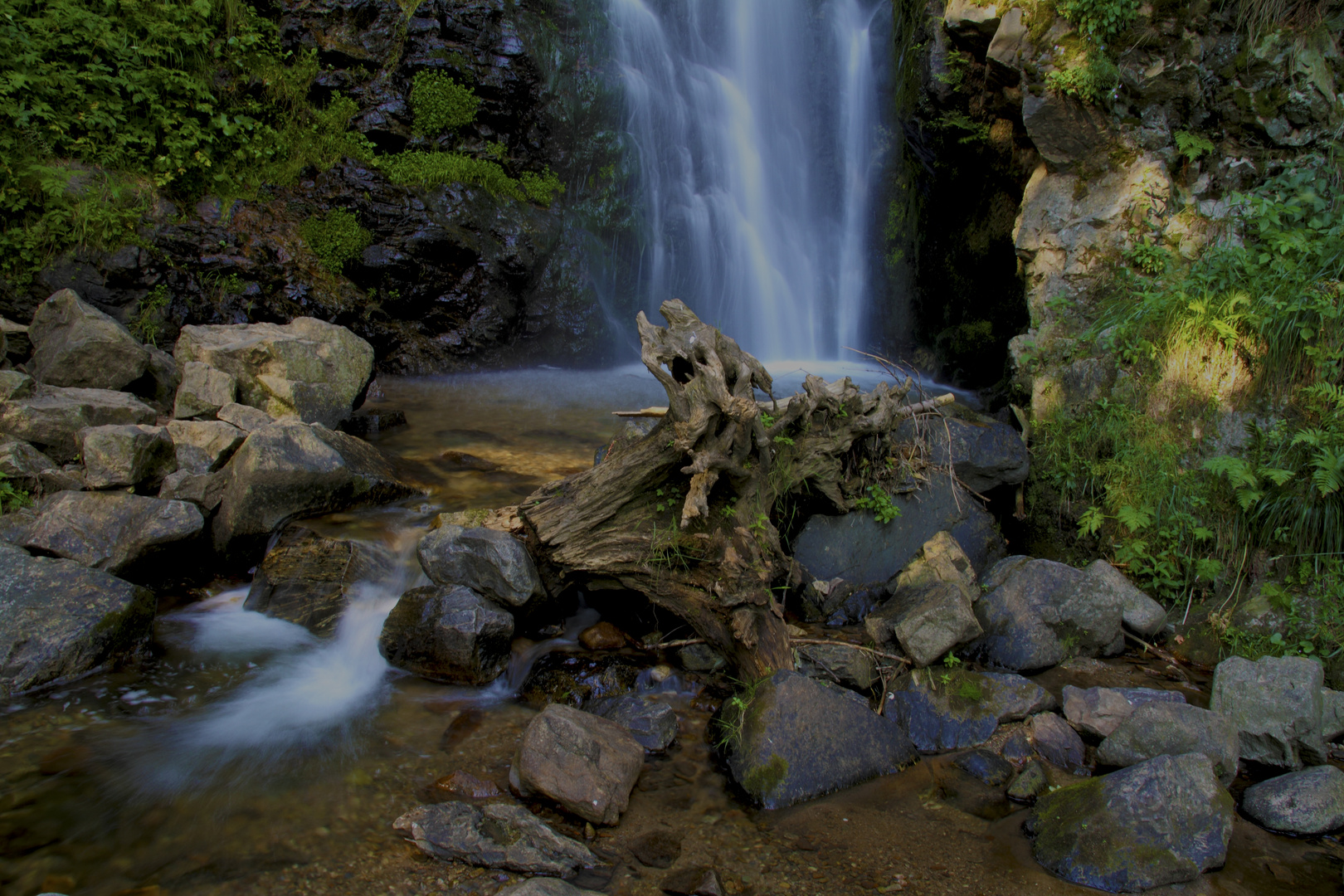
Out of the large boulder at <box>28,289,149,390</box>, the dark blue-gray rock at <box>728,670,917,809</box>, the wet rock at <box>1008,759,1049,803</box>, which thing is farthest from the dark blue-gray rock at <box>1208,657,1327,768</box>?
the large boulder at <box>28,289,149,390</box>

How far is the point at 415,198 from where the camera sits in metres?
10.5

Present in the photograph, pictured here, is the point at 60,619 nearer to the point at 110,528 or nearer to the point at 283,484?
the point at 110,528

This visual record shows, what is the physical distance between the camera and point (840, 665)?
13.4ft

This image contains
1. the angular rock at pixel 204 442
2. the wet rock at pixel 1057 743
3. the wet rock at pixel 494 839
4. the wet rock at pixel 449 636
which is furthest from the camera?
the angular rock at pixel 204 442

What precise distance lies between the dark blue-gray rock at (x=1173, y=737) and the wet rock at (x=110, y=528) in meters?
5.59

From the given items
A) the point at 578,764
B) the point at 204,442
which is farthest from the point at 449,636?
the point at 204,442

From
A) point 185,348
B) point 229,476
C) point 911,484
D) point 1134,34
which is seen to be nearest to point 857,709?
point 911,484

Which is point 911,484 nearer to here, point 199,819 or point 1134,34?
point 1134,34

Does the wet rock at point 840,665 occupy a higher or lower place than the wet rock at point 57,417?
lower

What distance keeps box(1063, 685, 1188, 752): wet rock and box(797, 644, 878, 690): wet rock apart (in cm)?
101

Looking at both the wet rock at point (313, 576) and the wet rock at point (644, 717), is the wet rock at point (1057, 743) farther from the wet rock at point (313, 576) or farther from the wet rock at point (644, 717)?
the wet rock at point (313, 576)

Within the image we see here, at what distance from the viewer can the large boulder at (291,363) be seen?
23.2ft

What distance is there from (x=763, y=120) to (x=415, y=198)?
21.8ft

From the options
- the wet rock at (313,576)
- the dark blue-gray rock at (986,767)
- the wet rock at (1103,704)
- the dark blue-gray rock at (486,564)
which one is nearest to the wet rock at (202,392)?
the wet rock at (313,576)
